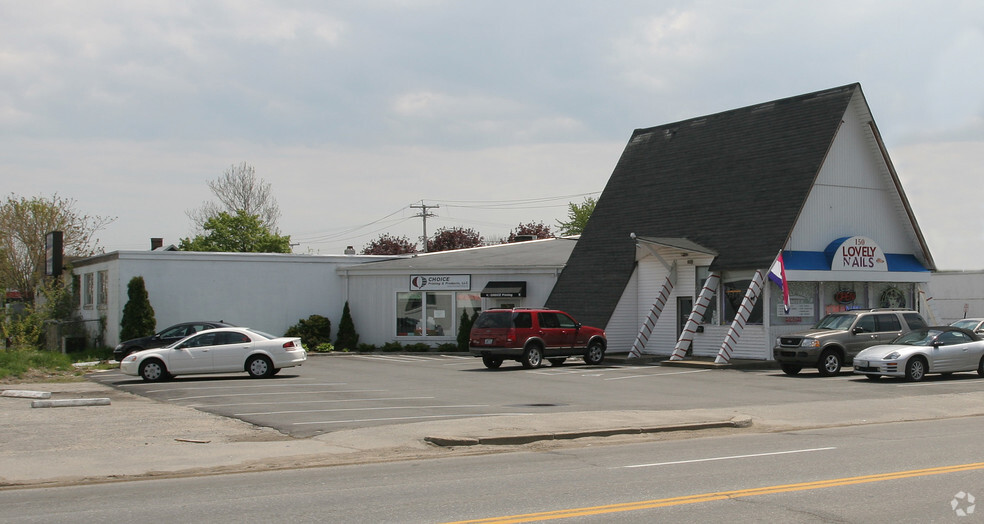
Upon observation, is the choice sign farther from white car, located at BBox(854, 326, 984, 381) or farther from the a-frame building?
white car, located at BBox(854, 326, 984, 381)

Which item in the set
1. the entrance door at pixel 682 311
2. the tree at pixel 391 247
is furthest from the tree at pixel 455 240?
the entrance door at pixel 682 311

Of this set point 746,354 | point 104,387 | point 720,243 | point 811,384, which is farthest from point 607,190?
point 104,387

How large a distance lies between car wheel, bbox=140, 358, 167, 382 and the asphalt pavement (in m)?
5.31

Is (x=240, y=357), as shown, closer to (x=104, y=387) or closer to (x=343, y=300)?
(x=104, y=387)

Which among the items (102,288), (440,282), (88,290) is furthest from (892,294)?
(88,290)

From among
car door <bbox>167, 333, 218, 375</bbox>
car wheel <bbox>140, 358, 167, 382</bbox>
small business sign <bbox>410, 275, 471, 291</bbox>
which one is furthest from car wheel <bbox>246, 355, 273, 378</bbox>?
small business sign <bbox>410, 275, 471, 291</bbox>

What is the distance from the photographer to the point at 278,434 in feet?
50.0

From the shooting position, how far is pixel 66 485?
1094 centimetres

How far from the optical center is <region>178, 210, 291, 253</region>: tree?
208ft

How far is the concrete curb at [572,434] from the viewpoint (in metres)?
13.7

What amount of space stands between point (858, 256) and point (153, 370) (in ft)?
74.2

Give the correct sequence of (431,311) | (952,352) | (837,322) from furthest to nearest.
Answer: (431,311) → (837,322) → (952,352)

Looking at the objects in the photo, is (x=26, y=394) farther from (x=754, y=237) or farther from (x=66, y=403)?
(x=754, y=237)

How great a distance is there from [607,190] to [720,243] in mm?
7902
